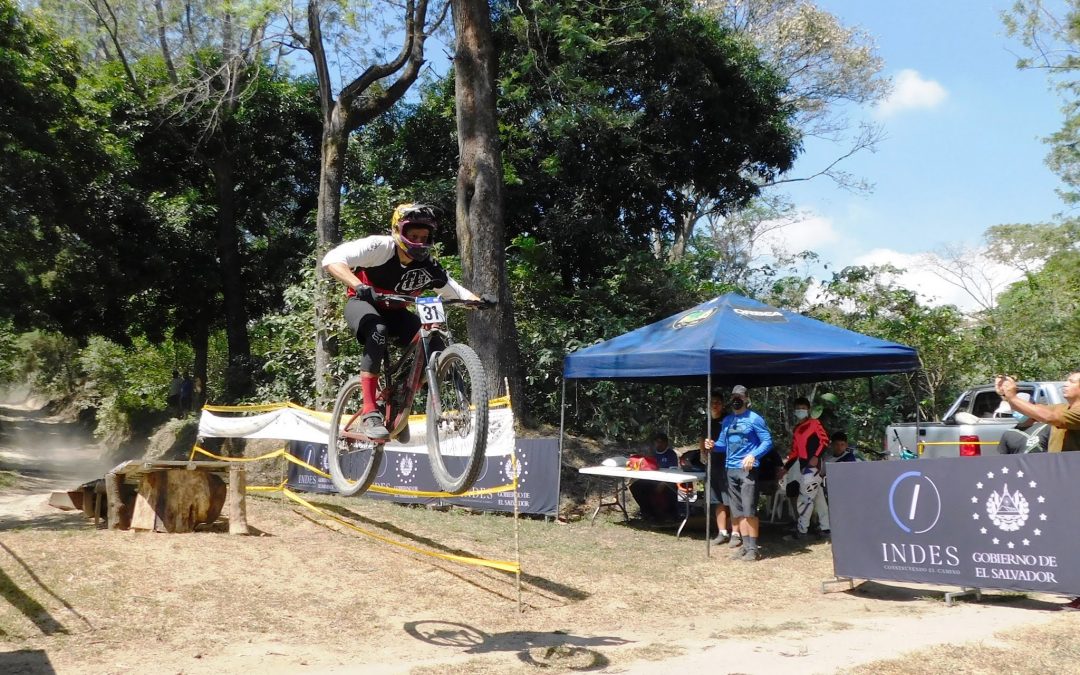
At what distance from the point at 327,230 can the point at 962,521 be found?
1270cm

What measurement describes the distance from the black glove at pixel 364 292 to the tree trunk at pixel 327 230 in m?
10.5

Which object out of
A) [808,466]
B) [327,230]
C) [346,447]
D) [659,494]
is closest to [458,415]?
[346,447]

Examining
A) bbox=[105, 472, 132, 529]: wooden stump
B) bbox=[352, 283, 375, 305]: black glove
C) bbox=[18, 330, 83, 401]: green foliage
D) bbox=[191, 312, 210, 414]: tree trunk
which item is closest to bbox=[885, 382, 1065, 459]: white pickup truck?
bbox=[352, 283, 375, 305]: black glove

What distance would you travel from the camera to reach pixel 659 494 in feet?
39.8

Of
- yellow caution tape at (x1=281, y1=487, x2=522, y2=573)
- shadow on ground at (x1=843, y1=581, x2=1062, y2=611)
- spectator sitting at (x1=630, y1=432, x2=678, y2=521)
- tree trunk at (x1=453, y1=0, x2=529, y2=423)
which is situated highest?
tree trunk at (x1=453, y1=0, x2=529, y2=423)

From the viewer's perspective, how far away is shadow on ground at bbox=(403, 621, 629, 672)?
6262mm

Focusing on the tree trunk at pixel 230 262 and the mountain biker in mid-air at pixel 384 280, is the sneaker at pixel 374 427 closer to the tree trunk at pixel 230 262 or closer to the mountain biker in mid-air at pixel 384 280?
the mountain biker in mid-air at pixel 384 280

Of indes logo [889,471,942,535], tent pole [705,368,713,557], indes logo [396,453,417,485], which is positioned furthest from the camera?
indes logo [396,453,417,485]

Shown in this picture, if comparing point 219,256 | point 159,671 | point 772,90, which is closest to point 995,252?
point 772,90

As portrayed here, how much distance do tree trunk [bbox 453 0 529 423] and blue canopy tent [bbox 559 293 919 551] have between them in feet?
5.05

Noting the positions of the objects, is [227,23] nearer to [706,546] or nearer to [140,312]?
[140,312]

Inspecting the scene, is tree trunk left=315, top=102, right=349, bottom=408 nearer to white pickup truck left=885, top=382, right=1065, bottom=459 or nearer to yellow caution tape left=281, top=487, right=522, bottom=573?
yellow caution tape left=281, top=487, right=522, bottom=573

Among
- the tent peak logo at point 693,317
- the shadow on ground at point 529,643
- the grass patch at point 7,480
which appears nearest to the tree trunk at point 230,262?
the grass patch at point 7,480

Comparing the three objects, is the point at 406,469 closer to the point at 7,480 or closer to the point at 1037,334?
the point at 7,480
